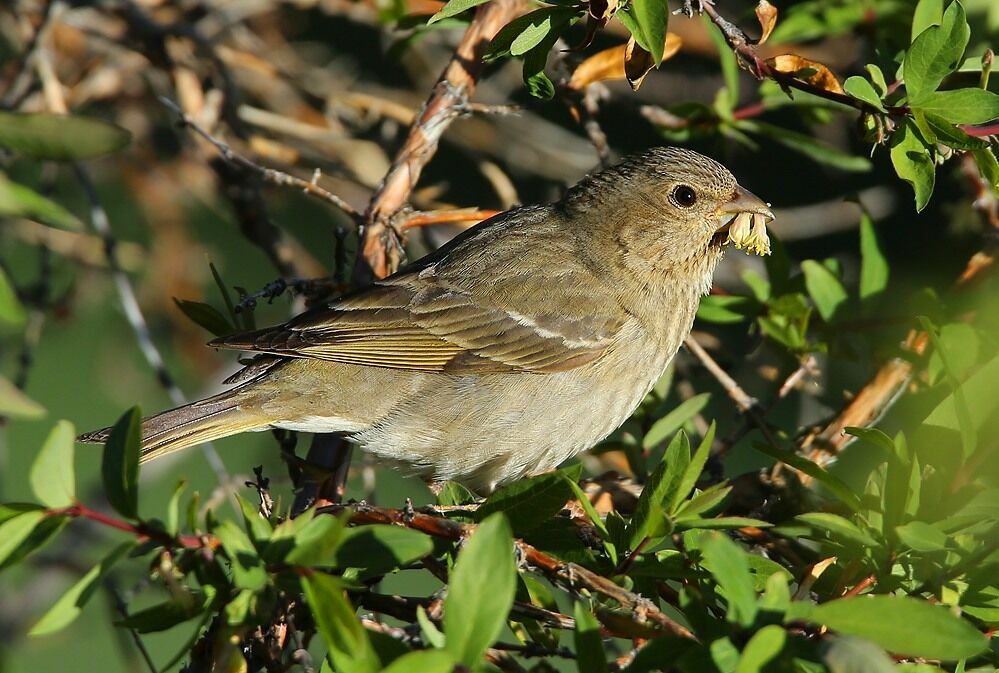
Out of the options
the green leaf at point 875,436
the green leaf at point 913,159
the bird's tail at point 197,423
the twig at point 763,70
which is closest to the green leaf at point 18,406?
the bird's tail at point 197,423

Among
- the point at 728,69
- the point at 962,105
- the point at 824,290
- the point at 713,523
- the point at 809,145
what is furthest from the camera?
the point at 809,145

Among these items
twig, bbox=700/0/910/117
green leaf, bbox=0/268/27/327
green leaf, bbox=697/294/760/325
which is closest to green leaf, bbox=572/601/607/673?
green leaf, bbox=0/268/27/327

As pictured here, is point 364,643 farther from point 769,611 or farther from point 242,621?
point 769,611

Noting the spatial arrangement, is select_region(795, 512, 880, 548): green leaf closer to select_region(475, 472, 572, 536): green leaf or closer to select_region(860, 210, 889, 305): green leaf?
select_region(475, 472, 572, 536): green leaf

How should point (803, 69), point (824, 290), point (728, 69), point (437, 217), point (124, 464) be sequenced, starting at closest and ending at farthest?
point (124, 464)
point (803, 69)
point (824, 290)
point (437, 217)
point (728, 69)

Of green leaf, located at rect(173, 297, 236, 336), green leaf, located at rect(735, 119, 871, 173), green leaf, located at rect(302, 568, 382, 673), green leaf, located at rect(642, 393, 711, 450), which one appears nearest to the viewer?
green leaf, located at rect(302, 568, 382, 673)

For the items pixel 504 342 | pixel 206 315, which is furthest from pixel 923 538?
pixel 206 315

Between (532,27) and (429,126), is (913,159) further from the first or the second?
(429,126)
